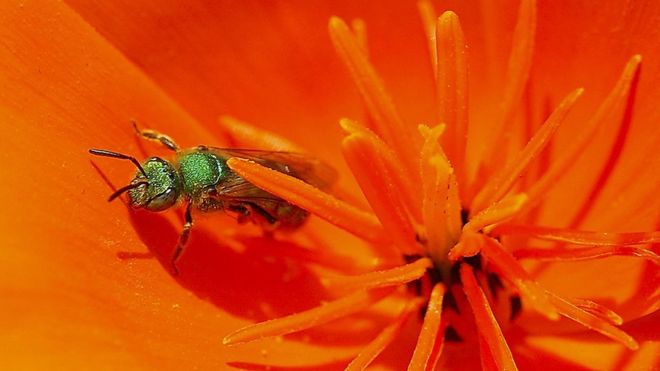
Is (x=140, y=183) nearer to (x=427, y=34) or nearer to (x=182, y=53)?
(x=182, y=53)

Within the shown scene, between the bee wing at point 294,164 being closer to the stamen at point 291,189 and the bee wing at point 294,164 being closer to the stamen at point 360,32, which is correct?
the stamen at point 291,189

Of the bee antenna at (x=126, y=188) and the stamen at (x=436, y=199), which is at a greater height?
the bee antenna at (x=126, y=188)

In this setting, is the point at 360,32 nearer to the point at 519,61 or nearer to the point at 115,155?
the point at 519,61

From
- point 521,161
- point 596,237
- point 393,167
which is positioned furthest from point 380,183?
point 596,237

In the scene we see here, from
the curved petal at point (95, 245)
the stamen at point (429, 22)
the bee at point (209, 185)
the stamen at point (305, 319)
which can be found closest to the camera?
the curved petal at point (95, 245)

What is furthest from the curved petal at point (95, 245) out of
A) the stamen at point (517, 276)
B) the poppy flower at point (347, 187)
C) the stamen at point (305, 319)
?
the stamen at point (517, 276)

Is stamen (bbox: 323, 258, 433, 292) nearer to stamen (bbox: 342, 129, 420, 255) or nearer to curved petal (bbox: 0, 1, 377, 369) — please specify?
stamen (bbox: 342, 129, 420, 255)

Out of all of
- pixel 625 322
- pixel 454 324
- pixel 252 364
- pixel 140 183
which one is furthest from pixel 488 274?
pixel 140 183
